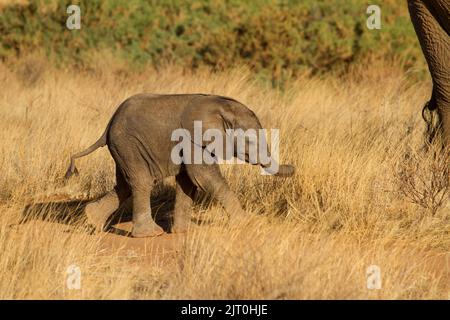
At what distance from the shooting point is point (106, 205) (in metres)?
6.92

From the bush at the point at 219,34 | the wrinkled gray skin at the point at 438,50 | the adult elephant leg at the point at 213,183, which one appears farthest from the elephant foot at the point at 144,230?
the bush at the point at 219,34

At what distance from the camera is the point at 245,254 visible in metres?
5.43

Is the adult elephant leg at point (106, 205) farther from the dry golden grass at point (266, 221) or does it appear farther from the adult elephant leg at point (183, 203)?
the adult elephant leg at point (183, 203)

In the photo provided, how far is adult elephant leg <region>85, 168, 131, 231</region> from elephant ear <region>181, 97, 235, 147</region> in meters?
0.76

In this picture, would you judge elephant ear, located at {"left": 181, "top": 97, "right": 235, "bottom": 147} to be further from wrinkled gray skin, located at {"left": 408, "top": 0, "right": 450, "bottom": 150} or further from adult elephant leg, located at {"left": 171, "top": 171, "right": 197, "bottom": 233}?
wrinkled gray skin, located at {"left": 408, "top": 0, "right": 450, "bottom": 150}

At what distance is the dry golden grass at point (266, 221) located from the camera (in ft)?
17.0

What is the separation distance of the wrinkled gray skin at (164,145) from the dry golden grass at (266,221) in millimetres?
179

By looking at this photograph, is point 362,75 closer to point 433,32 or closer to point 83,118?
point 83,118

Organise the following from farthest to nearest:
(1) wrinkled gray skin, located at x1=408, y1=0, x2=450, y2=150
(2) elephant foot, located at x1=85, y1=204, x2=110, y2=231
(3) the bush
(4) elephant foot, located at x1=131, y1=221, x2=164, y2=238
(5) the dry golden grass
Answer: (3) the bush, (1) wrinkled gray skin, located at x1=408, y1=0, x2=450, y2=150, (2) elephant foot, located at x1=85, y1=204, x2=110, y2=231, (4) elephant foot, located at x1=131, y1=221, x2=164, y2=238, (5) the dry golden grass

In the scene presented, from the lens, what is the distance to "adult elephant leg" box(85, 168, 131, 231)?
271 inches

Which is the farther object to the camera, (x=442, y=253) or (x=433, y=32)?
(x=433, y=32)

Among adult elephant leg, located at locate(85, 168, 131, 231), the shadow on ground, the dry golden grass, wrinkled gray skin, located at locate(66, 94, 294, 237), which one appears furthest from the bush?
wrinkled gray skin, located at locate(66, 94, 294, 237)

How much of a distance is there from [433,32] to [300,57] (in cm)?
696

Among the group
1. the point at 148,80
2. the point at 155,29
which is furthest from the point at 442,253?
the point at 155,29
